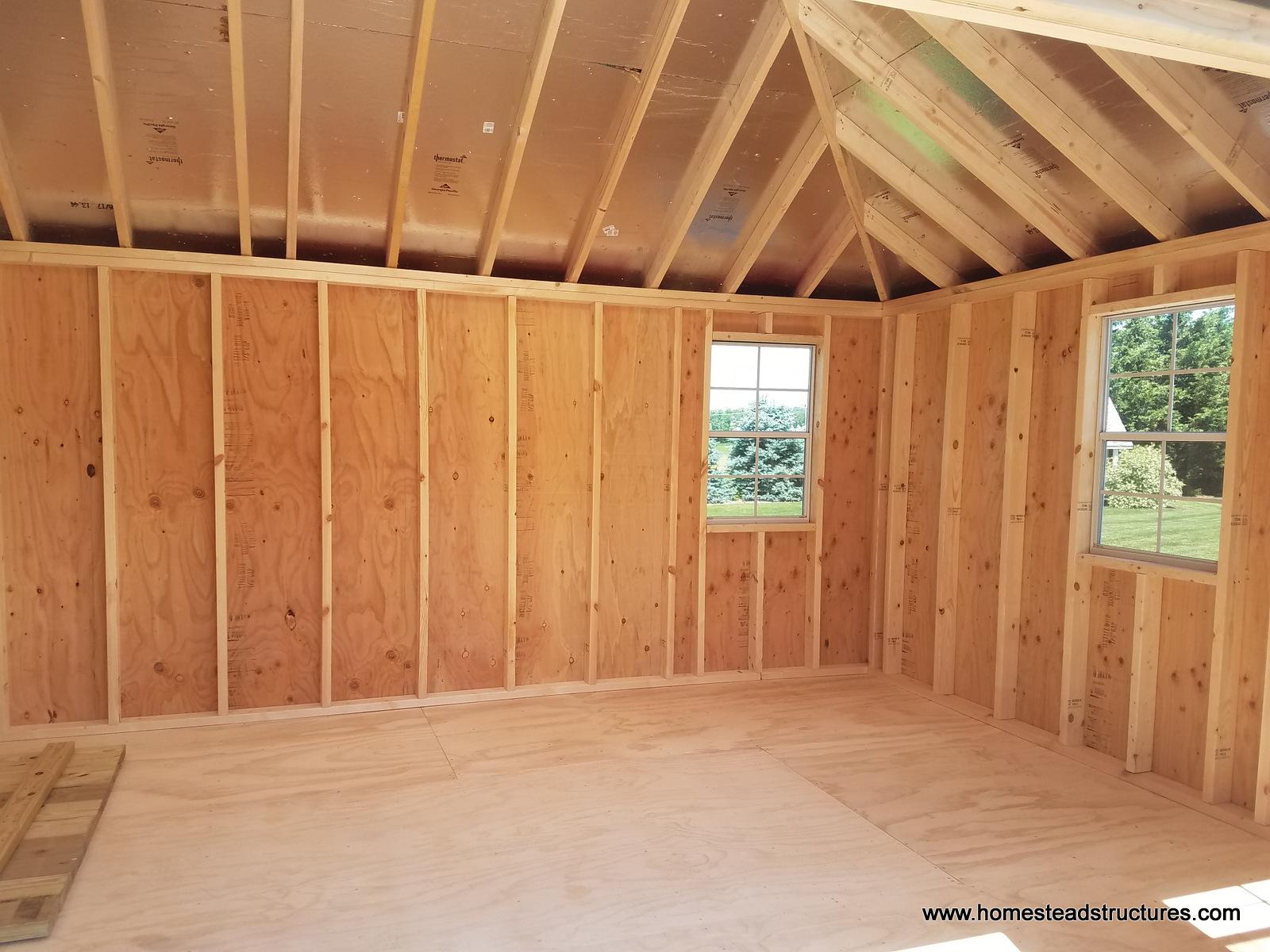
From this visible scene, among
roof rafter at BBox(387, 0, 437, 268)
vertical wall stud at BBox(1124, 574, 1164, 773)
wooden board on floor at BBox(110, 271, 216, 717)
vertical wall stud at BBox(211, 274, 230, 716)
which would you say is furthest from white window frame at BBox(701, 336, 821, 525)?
wooden board on floor at BBox(110, 271, 216, 717)

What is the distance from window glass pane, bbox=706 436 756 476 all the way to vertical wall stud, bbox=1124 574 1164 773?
2.59 meters

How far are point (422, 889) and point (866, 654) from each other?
13.5 feet

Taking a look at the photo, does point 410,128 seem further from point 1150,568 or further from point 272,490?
point 1150,568

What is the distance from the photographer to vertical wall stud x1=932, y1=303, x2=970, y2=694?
5668 millimetres

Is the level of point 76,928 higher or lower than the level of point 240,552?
lower

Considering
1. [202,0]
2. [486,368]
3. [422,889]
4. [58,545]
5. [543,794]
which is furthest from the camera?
[486,368]

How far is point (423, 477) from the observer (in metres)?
5.38

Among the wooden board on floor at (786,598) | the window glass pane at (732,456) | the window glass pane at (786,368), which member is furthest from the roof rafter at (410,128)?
the wooden board on floor at (786,598)

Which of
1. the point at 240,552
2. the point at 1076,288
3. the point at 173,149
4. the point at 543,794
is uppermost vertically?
the point at 173,149

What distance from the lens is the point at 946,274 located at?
231 inches

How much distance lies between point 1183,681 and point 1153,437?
1235 millimetres

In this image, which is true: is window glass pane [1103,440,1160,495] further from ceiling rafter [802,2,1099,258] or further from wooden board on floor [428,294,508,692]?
wooden board on floor [428,294,508,692]

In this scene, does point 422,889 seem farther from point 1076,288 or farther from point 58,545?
point 1076,288

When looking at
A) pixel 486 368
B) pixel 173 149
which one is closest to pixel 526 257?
pixel 486 368
